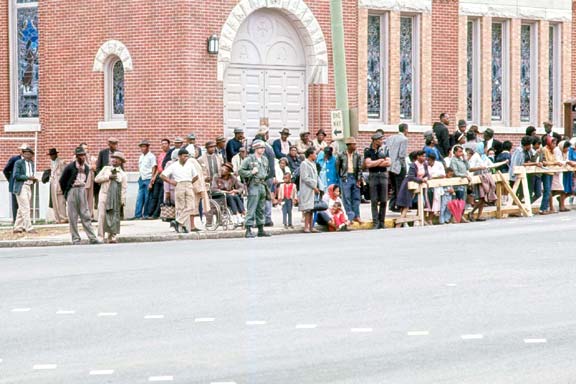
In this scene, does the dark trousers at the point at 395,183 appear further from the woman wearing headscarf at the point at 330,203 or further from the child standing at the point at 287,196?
the child standing at the point at 287,196

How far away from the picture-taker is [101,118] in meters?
30.3

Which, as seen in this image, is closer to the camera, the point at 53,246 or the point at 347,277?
the point at 347,277

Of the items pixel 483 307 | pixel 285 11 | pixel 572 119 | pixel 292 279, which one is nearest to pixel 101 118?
pixel 285 11

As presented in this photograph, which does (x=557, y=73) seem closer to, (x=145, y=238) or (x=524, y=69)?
(x=524, y=69)

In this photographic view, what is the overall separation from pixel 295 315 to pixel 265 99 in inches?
741

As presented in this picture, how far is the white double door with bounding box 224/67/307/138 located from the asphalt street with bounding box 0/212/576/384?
10449mm

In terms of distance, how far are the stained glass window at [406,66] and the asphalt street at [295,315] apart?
46.7 ft

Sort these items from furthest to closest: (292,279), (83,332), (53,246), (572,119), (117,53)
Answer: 1. (572,119)
2. (117,53)
3. (53,246)
4. (292,279)
5. (83,332)

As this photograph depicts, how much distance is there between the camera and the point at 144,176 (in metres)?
28.2

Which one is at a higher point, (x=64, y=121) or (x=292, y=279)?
(x=64, y=121)

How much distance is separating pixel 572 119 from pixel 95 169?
1393cm

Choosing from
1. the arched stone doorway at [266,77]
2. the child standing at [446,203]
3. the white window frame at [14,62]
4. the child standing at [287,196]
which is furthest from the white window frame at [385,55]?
the child standing at [287,196]

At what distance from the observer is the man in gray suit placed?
27.9m

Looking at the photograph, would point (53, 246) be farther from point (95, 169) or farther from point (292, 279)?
point (292, 279)
